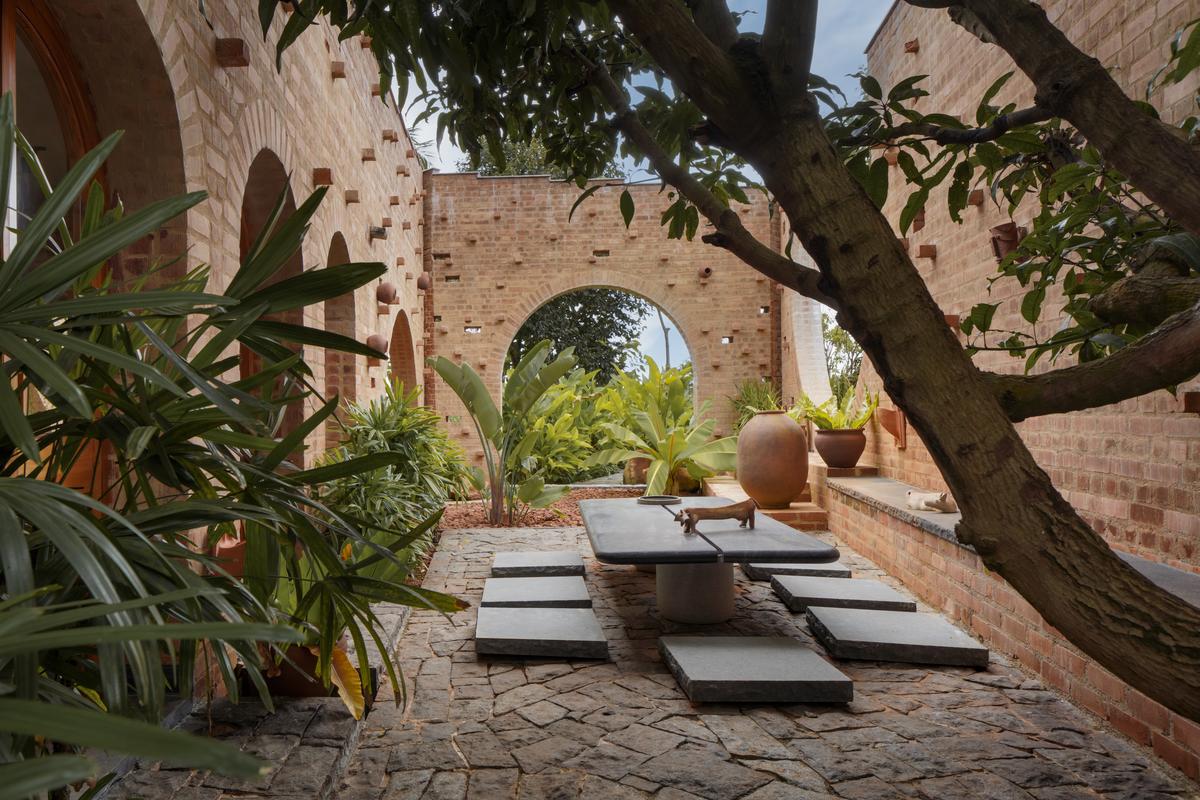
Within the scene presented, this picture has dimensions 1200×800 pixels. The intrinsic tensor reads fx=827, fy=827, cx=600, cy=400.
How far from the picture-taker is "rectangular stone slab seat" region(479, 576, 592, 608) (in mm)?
4699

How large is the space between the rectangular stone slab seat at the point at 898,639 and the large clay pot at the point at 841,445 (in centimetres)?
355

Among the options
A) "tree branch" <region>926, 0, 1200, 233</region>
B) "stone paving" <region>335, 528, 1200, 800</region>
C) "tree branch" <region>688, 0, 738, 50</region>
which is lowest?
"stone paving" <region>335, 528, 1200, 800</region>

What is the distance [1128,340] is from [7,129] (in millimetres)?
1956

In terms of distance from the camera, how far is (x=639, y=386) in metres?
10.8

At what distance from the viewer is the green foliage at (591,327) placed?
18266 millimetres

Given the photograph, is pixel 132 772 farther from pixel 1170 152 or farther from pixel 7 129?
pixel 1170 152

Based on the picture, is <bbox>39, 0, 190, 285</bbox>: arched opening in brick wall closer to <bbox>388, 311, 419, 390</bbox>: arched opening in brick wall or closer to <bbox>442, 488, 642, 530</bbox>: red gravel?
<bbox>442, 488, 642, 530</bbox>: red gravel

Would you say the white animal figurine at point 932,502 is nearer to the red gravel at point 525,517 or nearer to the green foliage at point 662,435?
the red gravel at point 525,517

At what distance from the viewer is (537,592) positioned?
492 cm

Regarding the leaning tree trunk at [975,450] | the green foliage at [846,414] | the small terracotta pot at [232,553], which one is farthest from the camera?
the green foliage at [846,414]

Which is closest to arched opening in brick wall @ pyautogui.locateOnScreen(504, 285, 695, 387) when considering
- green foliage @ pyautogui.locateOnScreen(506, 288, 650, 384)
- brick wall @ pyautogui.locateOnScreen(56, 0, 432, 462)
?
green foliage @ pyautogui.locateOnScreen(506, 288, 650, 384)

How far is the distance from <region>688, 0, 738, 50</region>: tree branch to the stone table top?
110 inches

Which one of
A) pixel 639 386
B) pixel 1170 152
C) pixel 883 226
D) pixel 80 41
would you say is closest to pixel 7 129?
pixel 883 226

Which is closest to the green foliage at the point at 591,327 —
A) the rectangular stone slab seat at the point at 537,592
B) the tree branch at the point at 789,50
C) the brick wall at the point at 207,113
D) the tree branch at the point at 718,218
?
the brick wall at the point at 207,113
